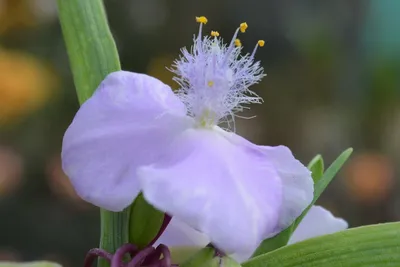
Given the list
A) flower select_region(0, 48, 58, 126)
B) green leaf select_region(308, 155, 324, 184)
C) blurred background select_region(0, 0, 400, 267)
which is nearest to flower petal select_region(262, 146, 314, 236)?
green leaf select_region(308, 155, 324, 184)

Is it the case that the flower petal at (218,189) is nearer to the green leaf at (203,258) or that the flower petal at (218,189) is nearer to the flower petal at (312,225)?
the green leaf at (203,258)

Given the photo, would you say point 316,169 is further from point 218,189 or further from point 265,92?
point 265,92

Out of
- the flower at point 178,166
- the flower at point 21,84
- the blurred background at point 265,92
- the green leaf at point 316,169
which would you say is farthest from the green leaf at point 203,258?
the blurred background at point 265,92

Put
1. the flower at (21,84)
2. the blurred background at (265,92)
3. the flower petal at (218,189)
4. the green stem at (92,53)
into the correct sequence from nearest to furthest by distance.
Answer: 1. the flower petal at (218,189)
2. the green stem at (92,53)
3. the flower at (21,84)
4. the blurred background at (265,92)

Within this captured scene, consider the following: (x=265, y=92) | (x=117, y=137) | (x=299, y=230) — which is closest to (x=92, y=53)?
(x=117, y=137)

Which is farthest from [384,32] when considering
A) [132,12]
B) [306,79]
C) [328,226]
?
[328,226]

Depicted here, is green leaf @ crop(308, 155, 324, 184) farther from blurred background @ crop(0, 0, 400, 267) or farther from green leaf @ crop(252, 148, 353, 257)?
blurred background @ crop(0, 0, 400, 267)

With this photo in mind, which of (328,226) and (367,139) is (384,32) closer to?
(367,139)

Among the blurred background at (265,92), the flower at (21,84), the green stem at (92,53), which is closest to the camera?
the green stem at (92,53)

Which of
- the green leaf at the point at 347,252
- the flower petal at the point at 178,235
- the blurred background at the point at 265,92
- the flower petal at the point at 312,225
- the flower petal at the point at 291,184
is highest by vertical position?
the flower petal at the point at 291,184
